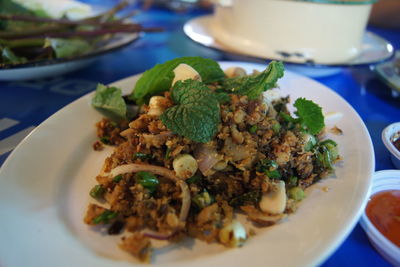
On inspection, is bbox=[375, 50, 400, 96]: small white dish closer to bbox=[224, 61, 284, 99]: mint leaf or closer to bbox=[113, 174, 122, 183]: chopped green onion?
bbox=[224, 61, 284, 99]: mint leaf

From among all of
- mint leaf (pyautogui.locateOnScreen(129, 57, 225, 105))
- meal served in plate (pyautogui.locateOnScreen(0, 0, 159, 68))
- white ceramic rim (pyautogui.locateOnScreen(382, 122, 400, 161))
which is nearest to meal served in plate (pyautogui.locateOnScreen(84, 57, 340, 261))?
mint leaf (pyautogui.locateOnScreen(129, 57, 225, 105))

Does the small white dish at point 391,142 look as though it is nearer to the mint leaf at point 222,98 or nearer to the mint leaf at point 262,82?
the mint leaf at point 262,82

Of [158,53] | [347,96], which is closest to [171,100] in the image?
[347,96]

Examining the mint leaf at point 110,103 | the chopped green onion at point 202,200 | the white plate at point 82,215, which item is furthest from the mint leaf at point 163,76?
the chopped green onion at point 202,200

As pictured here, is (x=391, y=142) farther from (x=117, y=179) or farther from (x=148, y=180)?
(x=117, y=179)

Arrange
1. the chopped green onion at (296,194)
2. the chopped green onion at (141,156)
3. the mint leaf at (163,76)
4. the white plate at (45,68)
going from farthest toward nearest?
the white plate at (45,68) → the mint leaf at (163,76) → the chopped green onion at (141,156) → the chopped green onion at (296,194)

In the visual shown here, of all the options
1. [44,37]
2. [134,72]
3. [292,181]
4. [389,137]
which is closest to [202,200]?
[292,181]
